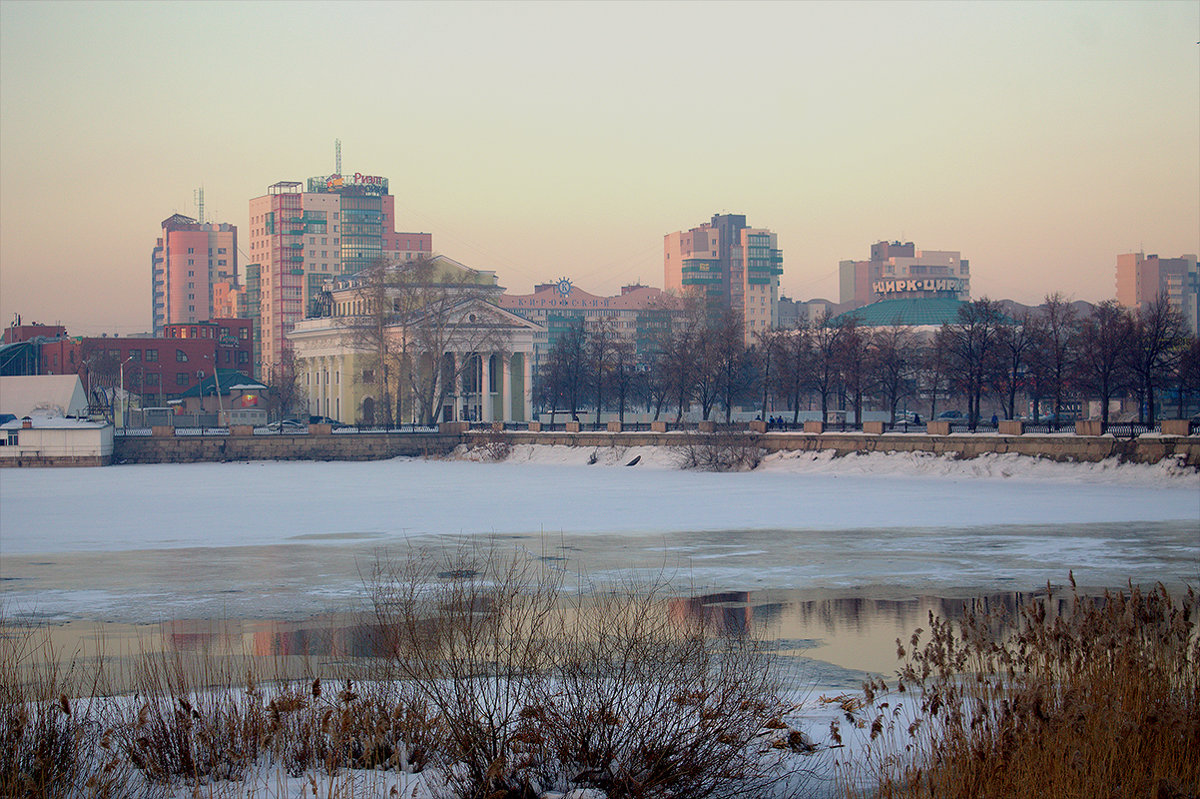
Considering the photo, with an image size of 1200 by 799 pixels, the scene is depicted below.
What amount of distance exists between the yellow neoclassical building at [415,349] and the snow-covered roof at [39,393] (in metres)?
25.9

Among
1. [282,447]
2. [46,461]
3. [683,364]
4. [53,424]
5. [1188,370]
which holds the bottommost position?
[46,461]

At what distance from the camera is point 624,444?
82438 millimetres

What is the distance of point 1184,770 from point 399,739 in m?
6.42

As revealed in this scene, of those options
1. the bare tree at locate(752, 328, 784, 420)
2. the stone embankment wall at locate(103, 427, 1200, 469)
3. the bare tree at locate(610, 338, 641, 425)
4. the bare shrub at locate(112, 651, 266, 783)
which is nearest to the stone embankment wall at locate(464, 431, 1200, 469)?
the stone embankment wall at locate(103, 427, 1200, 469)

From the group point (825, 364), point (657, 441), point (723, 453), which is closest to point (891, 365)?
point (825, 364)

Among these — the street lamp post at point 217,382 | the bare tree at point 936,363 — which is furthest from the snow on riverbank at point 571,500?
the street lamp post at point 217,382

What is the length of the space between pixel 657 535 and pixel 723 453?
36.3 m

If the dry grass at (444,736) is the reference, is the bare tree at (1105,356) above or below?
above

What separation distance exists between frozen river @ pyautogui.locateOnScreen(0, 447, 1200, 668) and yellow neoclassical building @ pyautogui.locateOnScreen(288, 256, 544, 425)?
134 ft

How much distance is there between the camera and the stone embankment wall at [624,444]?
55.6m

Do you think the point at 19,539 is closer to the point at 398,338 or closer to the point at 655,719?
the point at 655,719

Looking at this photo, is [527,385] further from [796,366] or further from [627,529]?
[627,529]

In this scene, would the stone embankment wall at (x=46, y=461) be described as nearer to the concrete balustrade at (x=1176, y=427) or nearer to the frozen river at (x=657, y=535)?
→ the frozen river at (x=657, y=535)

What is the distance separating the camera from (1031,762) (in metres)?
9.22
